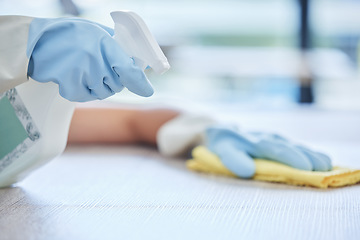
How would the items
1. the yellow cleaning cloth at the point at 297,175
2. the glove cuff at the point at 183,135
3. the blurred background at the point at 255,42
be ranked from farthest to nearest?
1. the blurred background at the point at 255,42
2. the glove cuff at the point at 183,135
3. the yellow cleaning cloth at the point at 297,175

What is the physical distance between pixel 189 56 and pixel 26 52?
1.82 meters

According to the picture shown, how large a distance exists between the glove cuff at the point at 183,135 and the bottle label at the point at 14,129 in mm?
529

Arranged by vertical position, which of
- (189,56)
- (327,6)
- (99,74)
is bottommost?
(189,56)

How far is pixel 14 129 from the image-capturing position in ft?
2.75

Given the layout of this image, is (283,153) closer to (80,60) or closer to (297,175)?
(297,175)

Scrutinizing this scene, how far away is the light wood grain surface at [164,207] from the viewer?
2.13 ft

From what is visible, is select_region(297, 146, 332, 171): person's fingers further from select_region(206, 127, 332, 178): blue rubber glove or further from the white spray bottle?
the white spray bottle

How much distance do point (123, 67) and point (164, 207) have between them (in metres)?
0.23

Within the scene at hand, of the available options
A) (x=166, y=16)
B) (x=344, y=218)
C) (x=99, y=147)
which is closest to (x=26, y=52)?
(x=344, y=218)

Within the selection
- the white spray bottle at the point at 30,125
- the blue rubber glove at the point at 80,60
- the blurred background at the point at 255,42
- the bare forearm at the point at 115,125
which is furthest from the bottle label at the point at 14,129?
the blurred background at the point at 255,42

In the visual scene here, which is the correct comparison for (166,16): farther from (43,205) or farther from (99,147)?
(43,205)

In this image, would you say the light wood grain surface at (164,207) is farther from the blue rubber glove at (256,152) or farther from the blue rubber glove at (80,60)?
the blue rubber glove at (80,60)

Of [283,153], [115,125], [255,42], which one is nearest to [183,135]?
[115,125]

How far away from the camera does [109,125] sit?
150 centimetres
